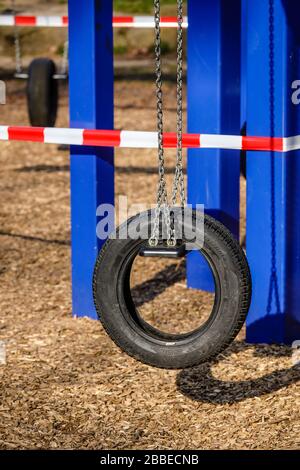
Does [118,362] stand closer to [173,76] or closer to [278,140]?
[278,140]

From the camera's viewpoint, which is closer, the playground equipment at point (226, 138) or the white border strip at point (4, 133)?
the playground equipment at point (226, 138)

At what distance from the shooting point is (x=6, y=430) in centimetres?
442

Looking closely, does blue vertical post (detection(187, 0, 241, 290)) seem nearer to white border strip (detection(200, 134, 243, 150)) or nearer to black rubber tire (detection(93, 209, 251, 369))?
white border strip (detection(200, 134, 243, 150))

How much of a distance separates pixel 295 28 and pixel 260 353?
5.13ft

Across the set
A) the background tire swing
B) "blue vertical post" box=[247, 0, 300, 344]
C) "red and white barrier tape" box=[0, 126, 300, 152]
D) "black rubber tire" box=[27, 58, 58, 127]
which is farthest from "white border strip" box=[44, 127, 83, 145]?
"black rubber tire" box=[27, 58, 58, 127]

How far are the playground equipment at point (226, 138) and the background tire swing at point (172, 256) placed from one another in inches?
35.7

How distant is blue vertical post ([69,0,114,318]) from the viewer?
5.45 m

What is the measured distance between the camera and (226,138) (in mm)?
5211

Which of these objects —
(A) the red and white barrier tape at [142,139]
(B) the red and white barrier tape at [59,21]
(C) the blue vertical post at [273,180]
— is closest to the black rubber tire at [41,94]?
(B) the red and white barrier tape at [59,21]

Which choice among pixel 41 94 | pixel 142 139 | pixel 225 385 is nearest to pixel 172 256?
pixel 225 385

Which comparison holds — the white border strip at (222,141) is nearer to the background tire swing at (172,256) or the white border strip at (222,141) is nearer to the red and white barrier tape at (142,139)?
the red and white barrier tape at (142,139)

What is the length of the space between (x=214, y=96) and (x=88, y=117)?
0.73 metres

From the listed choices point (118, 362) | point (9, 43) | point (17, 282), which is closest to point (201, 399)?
point (118, 362)

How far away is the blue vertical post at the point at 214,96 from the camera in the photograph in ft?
18.9
